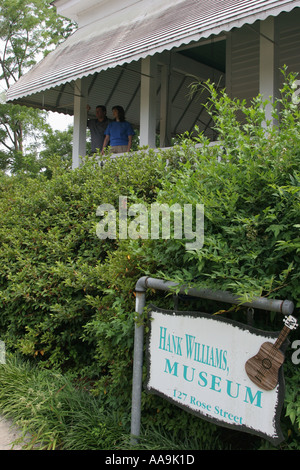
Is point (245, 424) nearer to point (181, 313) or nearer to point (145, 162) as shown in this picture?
point (181, 313)

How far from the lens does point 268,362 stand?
6.98 ft

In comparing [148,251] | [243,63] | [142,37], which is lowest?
[148,251]

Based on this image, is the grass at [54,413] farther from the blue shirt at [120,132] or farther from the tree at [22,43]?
the tree at [22,43]

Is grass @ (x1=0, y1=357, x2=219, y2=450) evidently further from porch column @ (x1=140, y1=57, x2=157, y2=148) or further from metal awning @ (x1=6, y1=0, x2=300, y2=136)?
porch column @ (x1=140, y1=57, x2=157, y2=148)

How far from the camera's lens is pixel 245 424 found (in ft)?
7.32

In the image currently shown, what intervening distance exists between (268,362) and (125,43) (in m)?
6.89

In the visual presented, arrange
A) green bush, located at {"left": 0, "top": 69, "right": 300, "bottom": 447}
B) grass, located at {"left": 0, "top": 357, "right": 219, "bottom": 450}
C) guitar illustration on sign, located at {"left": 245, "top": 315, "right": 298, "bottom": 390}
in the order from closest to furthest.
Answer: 1. guitar illustration on sign, located at {"left": 245, "top": 315, "right": 298, "bottom": 390}
2. green bush, located at {"left": 0, "top": 69, "right": 300, "bottom": 447}
3. grass, located at {"left": 0, "top": 357, "right": 219, "bottom": 450}

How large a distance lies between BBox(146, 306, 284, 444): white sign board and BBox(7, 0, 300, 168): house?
4.16 m

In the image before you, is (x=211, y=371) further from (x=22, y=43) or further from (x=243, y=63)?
(x=22, y=43)

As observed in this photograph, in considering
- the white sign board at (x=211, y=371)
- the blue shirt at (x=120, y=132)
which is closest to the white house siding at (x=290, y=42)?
the blue shirt at (x=120, y=132)

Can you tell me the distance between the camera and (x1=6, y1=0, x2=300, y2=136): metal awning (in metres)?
5.76

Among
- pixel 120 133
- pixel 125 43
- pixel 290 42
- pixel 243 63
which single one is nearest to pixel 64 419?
pixel 120 133

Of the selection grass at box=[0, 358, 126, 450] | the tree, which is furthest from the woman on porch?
the tree
